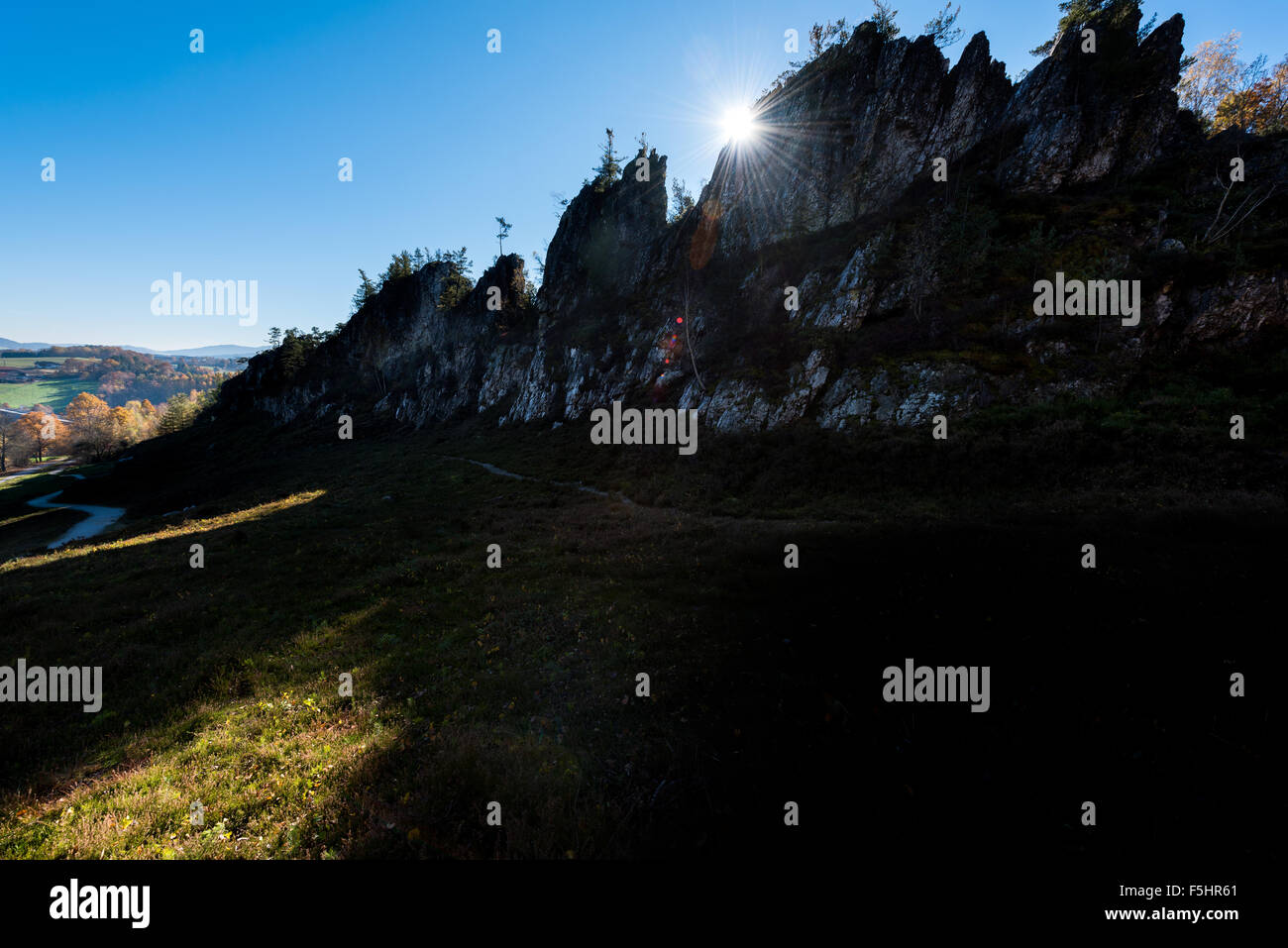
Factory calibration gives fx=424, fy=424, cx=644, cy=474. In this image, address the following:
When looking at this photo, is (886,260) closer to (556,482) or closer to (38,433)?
(556,482)

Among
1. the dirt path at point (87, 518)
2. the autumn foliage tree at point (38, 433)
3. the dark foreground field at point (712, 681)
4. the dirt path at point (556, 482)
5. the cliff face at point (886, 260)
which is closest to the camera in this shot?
the dark foreground field at point (712, 681)

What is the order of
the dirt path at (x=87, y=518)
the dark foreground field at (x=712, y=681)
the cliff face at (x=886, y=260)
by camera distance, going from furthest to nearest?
the dirt path at (x=87, y=518) < the cliff face at (x=886, y=260) < the dark foreground field at (x=712, y=681)

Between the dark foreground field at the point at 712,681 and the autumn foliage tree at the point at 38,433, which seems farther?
the autumn foliage tree at the point at 38,433

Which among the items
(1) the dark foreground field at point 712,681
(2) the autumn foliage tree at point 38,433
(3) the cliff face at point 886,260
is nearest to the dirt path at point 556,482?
(1) the dark foreground field at point 712,681

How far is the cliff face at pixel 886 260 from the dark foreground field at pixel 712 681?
1192cm

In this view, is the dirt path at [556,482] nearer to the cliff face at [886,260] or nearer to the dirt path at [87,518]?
the cliff face at [886,260]

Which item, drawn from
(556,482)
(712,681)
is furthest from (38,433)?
(712,681)

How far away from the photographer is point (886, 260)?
→ 4103 cm

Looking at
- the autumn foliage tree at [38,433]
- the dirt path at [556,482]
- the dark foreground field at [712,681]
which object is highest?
the autumn foliage tree at [38,433]

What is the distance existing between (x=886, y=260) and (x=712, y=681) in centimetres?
4629

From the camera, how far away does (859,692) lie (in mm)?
8250

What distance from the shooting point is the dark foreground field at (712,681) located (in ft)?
18.5

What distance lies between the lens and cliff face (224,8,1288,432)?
2920 cm
